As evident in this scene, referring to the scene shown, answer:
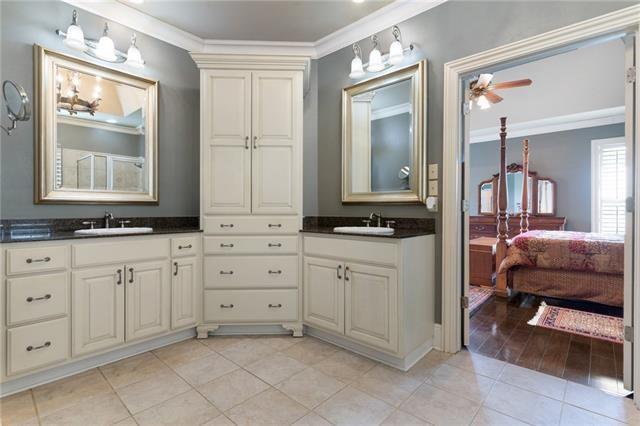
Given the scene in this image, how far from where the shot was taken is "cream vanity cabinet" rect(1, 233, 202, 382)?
1.65 meters

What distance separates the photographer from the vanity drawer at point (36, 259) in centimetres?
162

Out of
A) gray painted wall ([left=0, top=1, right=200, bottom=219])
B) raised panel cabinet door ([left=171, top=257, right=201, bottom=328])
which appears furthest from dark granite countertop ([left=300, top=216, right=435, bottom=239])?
gray painted wall ([left=0, top=1, right=200, bottom=219])

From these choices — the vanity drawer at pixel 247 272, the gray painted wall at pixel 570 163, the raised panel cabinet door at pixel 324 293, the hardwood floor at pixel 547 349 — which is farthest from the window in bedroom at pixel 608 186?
the vanity drawer at pixel 247 272

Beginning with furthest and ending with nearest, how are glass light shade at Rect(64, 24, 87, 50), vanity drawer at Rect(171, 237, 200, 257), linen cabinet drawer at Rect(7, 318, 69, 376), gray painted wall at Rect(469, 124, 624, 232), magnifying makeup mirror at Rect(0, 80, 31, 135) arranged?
gray painted wall at Rect(469, 124, 624, 232) → vanity drawer at Rect(171, 237, 200, 257) → glass light shade at Rect(64, 24, 87, 50) → magnifying makeup mirror at Rect(0, 80, 31, 135) → linen cabinet drawer at Rect(7, 318, 69, 376)

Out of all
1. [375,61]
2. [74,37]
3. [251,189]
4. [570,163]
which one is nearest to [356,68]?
[375,61]

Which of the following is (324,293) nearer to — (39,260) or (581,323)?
(39,260)

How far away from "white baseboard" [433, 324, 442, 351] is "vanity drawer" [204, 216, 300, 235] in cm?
127

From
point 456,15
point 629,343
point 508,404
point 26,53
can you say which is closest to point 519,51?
point 456,15

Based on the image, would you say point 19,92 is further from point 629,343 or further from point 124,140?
point 629,343

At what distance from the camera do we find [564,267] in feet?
9.86

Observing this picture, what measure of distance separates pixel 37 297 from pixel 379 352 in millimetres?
2054

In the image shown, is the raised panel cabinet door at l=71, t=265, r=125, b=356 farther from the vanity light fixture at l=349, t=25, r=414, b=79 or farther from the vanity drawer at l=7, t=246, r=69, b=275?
the vanity light fixture at l=349, t=25, r=414, b=79

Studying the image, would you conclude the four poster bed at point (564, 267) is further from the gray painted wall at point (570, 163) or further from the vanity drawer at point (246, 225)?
the gray painted wall at point (570, 163)

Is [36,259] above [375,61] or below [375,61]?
below
